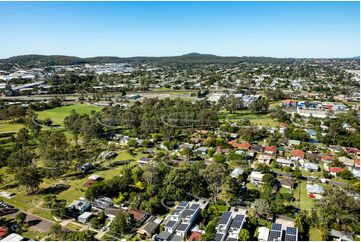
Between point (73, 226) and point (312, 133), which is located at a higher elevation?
point (312, 133)

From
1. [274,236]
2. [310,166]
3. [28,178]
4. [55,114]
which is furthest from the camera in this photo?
[55,114]

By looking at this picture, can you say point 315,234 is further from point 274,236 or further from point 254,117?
point 254,117

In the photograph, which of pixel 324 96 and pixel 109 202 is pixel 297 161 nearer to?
pixel 109 202

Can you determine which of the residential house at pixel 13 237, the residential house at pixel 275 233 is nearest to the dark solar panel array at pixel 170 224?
the residential house at pixel 275 233

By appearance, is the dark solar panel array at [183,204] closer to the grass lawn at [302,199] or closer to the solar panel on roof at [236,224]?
the solar panel on roof at [236,224]

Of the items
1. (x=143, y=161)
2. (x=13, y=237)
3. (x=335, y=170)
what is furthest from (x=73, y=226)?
(x=335, y=170)

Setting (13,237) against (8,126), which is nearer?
(13,237)
